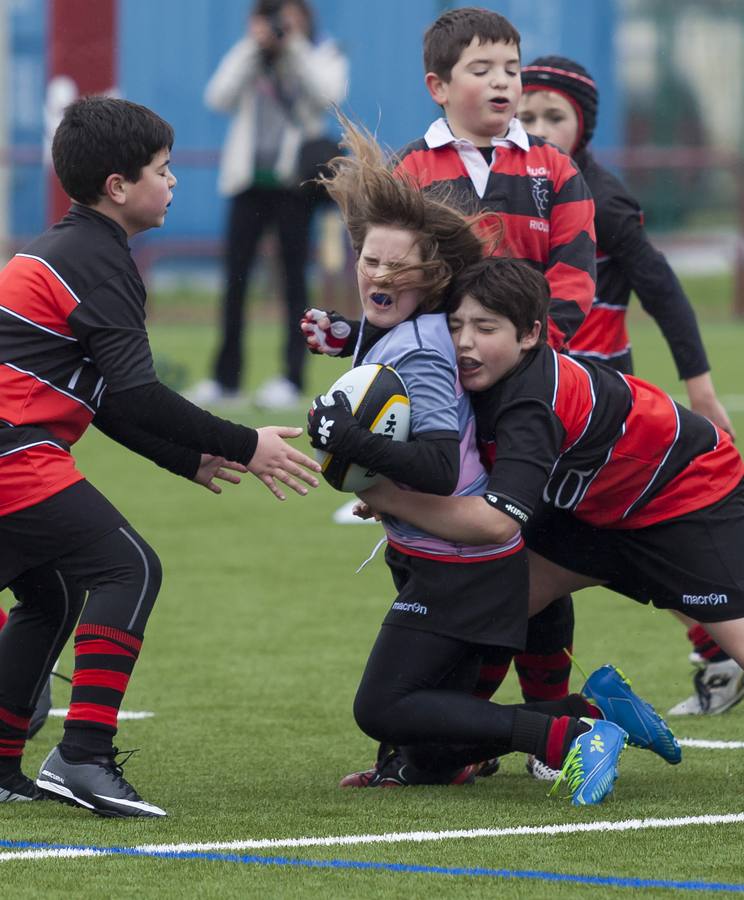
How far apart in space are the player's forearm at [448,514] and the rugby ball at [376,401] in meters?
0.11

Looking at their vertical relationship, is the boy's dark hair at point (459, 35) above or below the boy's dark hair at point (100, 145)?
above

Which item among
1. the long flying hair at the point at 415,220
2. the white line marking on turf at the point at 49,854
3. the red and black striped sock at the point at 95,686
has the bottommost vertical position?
the white line marking on turf at the point at 49,854

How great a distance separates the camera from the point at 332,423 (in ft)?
13.9

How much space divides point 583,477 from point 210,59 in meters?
18.6

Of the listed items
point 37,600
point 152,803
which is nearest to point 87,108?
point 37,600

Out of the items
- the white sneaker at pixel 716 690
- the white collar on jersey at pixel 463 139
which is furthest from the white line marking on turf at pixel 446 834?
the white collar on jersey at pixel 463 139

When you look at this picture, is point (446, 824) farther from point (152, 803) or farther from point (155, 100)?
point (155, 100)

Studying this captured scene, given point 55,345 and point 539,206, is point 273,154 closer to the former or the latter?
point 539,206

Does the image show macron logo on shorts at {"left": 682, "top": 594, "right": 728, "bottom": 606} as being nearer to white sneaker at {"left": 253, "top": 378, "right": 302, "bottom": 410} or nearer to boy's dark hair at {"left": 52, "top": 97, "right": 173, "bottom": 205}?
boy's dark hair at {"left": 52, "top": 97, "right": 173, "bottom": 205}

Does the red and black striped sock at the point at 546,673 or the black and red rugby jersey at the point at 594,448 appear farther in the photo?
the red and black striped sock at the point at 546,673

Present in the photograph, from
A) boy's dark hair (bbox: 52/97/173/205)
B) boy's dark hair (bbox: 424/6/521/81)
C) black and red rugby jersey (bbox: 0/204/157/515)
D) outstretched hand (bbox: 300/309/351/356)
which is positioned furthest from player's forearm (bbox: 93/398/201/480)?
boy's dark hair (bbox: 424/6/521/81)

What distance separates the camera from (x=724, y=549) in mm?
4586

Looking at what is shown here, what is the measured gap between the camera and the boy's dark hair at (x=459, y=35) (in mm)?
5246

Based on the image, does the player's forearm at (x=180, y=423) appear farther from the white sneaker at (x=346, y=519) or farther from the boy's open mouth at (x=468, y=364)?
the white sneaker at (x=346, y=519)
